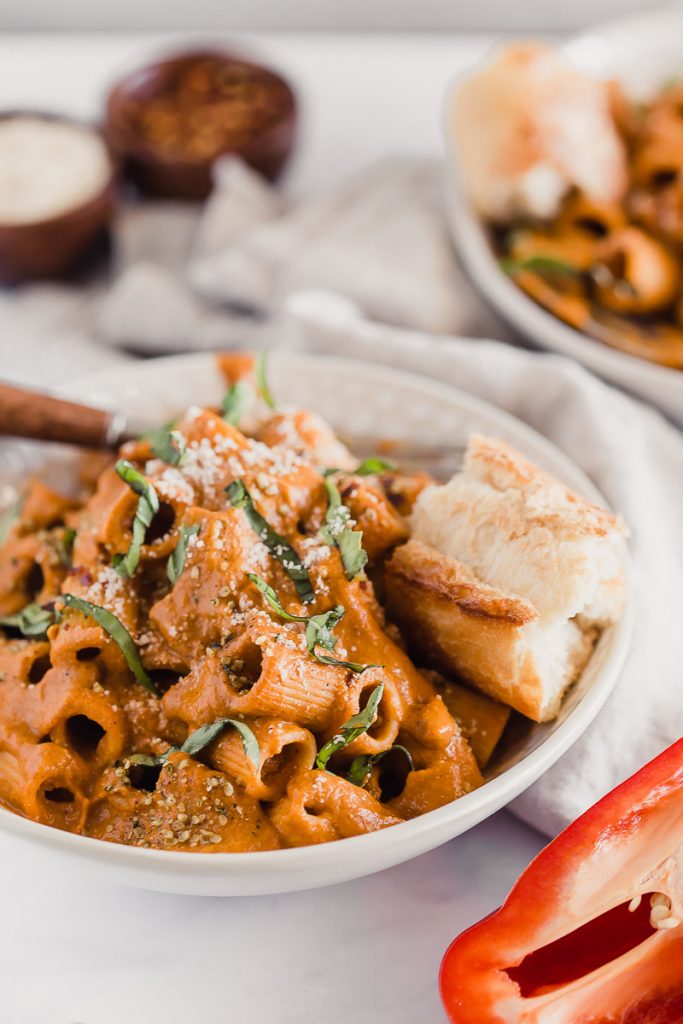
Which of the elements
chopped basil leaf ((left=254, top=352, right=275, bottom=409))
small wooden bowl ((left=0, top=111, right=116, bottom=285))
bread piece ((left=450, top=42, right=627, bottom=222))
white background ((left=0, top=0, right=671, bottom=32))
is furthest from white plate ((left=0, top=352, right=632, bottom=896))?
white background ((left=0, top=0, right=671, bottom=32))

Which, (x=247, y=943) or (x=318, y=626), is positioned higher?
(x=318, y=626)

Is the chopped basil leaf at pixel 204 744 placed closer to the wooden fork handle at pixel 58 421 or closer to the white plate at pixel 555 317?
the wooden fork handle at pixel 58 421

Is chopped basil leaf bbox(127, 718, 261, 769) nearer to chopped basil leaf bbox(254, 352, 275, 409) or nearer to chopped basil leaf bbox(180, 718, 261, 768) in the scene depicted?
chopped basil leaf bbox(180, 718, 261, 768)

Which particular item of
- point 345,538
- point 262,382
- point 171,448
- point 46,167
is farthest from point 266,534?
point 46,167

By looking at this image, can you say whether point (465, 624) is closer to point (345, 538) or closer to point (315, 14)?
point (345, 538)

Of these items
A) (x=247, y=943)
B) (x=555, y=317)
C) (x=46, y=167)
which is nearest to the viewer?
(x=247, y=943)

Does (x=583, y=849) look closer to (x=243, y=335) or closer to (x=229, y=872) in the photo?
(x=229, y=872)
